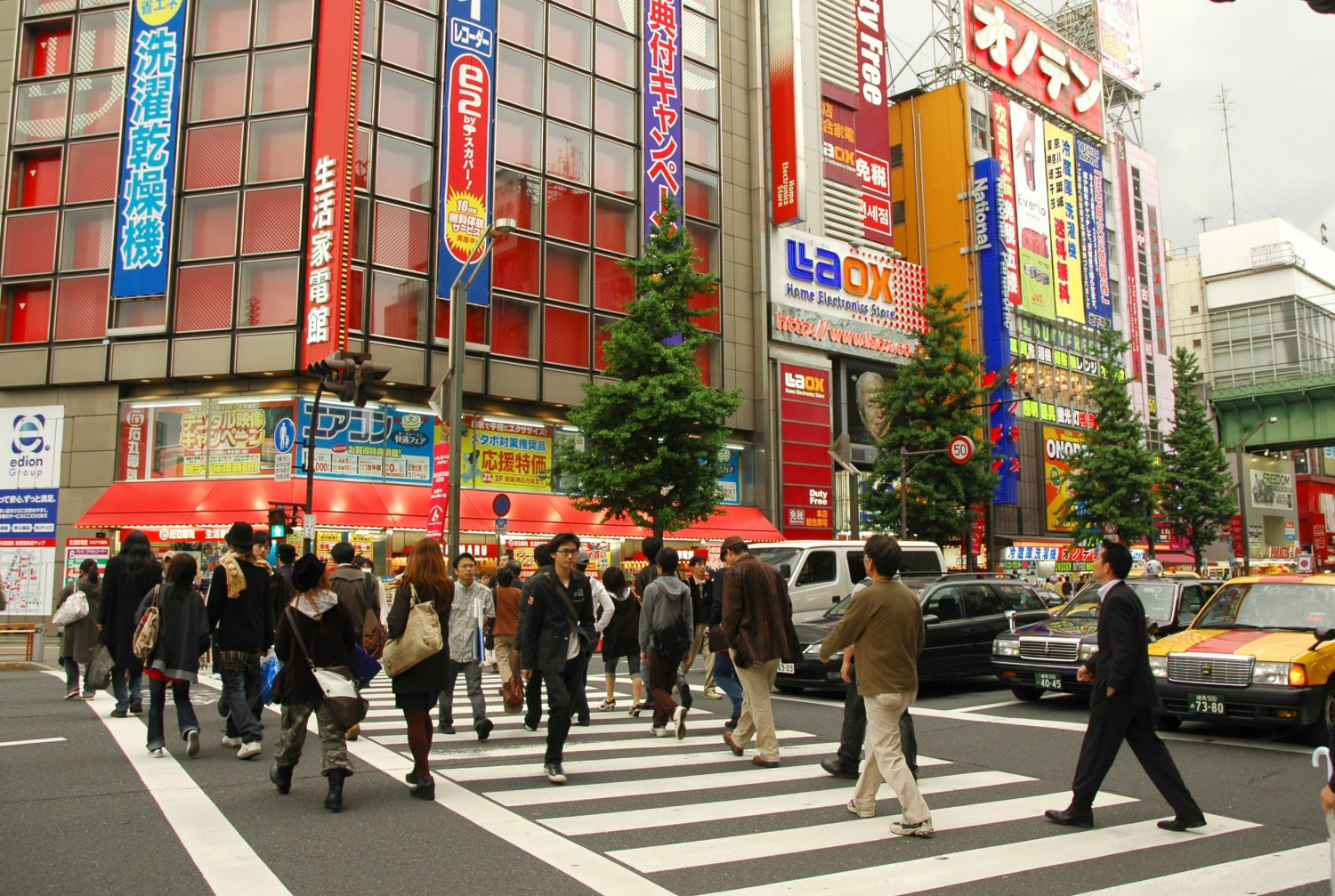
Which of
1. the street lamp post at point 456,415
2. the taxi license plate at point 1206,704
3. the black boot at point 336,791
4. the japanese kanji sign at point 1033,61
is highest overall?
the japanese kanji sign at point 1033,61

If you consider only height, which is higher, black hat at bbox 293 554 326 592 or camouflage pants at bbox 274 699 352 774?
black hat at bbox 293 554 326 592

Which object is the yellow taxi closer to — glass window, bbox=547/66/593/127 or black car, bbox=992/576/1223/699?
black car, bbox=992/576/1223/699

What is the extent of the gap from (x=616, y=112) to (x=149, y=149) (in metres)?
13.5

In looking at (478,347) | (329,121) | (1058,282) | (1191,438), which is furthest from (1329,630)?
(1058,282)

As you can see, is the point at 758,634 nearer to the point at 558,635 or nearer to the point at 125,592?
the point at 558,635

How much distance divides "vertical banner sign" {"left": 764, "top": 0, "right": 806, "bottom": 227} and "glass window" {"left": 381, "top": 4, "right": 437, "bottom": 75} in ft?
43.2

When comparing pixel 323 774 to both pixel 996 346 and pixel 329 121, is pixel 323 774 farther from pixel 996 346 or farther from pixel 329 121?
pixel 996 346

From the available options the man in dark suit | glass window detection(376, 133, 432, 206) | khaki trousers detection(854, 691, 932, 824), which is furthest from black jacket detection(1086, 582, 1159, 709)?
glass window detection(376, 133, 432, 206)

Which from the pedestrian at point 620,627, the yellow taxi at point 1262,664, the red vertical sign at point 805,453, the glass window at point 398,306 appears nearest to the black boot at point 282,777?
the pedestrian at point 620,627

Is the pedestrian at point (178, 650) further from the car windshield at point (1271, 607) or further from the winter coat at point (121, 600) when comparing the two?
the car windshield at point (1271, 607)

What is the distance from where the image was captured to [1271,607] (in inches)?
432

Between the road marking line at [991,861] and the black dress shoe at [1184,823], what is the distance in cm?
4

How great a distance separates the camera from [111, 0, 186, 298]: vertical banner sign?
26562 mm

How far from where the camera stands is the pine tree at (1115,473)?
124 feet
